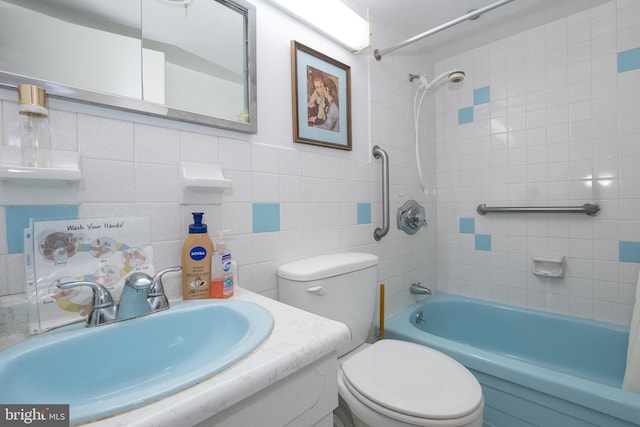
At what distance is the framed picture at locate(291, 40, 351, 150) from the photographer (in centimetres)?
109

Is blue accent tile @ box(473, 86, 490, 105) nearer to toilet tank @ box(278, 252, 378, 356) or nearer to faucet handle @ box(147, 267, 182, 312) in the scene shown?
toilet tank @ box(278, 252, 378, 356)

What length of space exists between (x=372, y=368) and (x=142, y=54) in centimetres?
115

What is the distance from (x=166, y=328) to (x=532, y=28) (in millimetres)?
2290

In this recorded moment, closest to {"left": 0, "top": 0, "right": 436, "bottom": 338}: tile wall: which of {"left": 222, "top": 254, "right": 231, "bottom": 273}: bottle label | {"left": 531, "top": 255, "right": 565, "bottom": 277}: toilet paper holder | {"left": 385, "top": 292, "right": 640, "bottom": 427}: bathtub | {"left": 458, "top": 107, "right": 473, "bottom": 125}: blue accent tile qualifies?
{"left": 222, "top": 254, "right": 231, "bottom": 273}: bottle label

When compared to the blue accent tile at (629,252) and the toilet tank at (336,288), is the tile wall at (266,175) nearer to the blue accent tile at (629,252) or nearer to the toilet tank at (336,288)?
the toilet tank at (336,288)

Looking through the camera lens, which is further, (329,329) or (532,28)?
(532,28)

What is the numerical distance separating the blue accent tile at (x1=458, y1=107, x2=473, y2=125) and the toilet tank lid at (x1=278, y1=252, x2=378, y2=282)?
1309 millimetres

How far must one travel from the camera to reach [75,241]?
61cm

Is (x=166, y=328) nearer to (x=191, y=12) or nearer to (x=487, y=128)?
(x=191, y=12)

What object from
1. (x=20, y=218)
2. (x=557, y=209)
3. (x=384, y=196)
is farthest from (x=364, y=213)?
(x=20, y=218)

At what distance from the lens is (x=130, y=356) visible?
1.86 ft

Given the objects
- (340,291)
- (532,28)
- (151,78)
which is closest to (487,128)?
(532,28)

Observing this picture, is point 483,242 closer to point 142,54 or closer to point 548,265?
point 548,265

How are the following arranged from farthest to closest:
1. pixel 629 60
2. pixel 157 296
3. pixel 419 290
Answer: pixel 419 290 < pixel 629 60 < pixel 157 296
